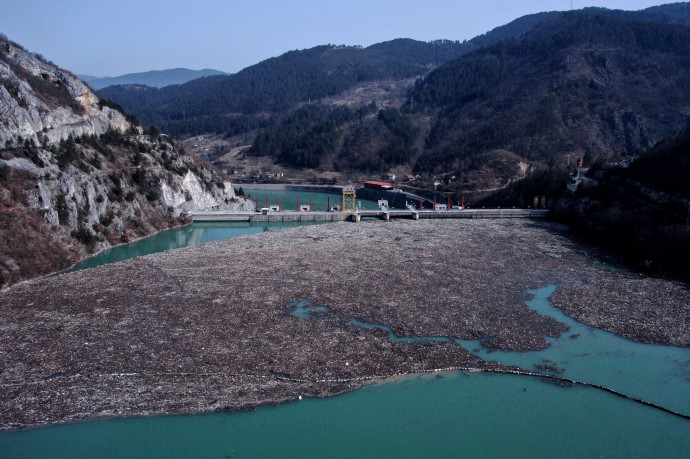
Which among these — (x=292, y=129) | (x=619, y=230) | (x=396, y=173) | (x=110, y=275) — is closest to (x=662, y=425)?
(x=619, y=230)

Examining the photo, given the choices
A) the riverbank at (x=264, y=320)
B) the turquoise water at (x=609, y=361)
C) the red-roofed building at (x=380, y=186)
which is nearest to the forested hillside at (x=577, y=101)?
the red-roofed building at (x=380, y=186)

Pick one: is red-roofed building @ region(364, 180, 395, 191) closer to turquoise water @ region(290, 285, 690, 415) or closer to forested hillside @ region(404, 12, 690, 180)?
forested hillside @ region(404, 12, 690, 180)

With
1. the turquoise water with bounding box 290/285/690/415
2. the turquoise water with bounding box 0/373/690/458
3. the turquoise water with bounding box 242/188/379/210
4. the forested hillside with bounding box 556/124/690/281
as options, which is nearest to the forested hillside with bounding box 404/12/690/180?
the turquoise water with bounding box 242/188/379/210

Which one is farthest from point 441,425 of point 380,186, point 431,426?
point 380,186

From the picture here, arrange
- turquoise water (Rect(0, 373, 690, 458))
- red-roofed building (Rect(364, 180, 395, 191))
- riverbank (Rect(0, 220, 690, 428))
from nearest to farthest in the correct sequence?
1. turquoise water (Rect(0, 373, 690, 458))
2. riverbank (Rect(0, 220, 690, 428))
3. red-roofed building (Rect(364, 180, 395, 191))

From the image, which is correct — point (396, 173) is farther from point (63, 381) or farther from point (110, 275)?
point (63, 381)

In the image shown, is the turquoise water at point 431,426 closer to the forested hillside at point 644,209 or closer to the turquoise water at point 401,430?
the turquoise water at point 401,430
